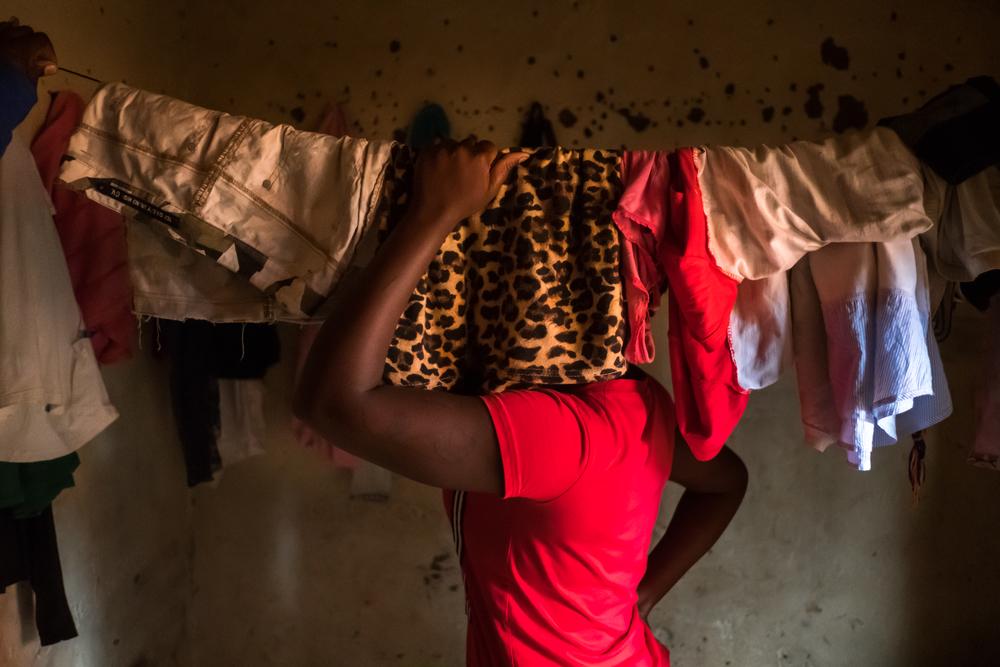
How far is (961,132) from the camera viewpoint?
35.8 inches

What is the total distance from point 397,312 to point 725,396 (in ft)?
1.67

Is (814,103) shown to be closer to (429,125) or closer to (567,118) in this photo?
(567,118)

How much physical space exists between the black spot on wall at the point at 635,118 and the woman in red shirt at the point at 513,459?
1.02 m

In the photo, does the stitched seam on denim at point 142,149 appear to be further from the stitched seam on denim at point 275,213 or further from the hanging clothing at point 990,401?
the hanging clothing at point 990,401

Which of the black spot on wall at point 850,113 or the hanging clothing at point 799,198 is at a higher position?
the black spot on wall at point 850,113

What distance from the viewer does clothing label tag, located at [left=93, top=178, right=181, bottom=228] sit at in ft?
3.10

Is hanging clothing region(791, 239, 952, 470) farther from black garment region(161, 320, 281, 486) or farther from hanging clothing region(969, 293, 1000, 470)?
black garment region(161, 320, 281, 486)

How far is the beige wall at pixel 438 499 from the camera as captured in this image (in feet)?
6.10

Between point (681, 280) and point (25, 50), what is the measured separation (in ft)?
3.28

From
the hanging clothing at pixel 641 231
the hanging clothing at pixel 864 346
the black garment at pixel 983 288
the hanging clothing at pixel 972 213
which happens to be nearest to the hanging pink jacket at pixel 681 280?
the hanging clothing at pixel 641 231

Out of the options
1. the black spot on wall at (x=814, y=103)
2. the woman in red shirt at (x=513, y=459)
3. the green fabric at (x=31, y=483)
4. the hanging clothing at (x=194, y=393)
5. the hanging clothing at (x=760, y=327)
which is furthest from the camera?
the black spot on wall at (x=814, y=103)

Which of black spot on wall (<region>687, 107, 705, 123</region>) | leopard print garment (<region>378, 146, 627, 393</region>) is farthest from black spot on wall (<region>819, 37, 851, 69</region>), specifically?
leopard print garment (<region>378, 146, 627, 393</region>)

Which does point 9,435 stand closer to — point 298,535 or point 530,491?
point 530,491

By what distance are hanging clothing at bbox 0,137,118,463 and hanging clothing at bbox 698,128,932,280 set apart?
3.66ft
